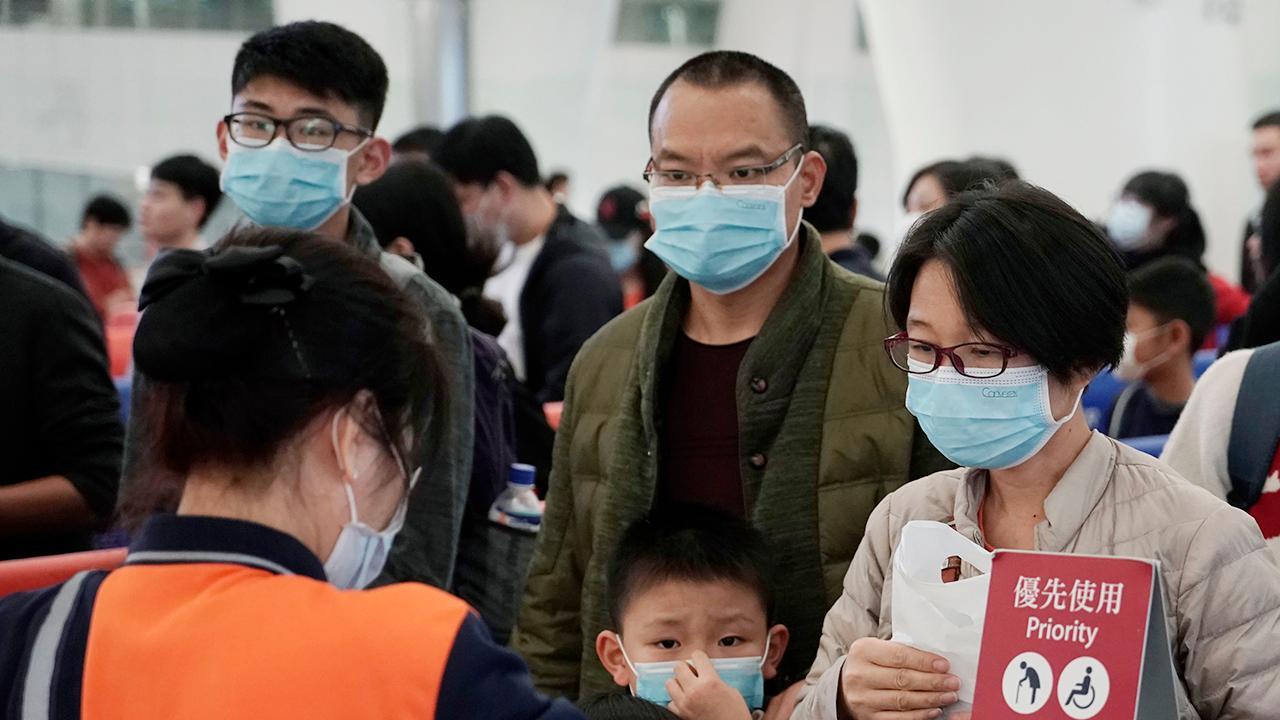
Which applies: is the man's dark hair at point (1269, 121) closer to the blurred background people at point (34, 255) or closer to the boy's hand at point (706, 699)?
the blurred background people at point (34, 255)

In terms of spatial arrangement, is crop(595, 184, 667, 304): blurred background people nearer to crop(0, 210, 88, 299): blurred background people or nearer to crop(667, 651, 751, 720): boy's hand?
crop(0, 210, 88, 299): blurred background people

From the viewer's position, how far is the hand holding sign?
1.89 m

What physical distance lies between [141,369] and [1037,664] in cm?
104

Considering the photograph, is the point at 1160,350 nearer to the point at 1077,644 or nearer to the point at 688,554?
the point at 688,554

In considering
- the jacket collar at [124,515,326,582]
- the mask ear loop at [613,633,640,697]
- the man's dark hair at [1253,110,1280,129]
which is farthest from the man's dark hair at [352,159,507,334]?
the man's dark hair at [1253,110,1280,129]

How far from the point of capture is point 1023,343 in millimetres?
1994

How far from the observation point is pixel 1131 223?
6.55m

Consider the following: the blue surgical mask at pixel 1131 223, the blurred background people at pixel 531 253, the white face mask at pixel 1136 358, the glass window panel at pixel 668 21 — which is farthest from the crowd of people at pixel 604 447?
the glass window panel at pixel 668 21

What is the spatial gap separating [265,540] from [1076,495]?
102cm

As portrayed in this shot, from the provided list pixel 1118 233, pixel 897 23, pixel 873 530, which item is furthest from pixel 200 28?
pixel 873 530

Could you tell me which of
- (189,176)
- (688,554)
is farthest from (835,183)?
(189,176)

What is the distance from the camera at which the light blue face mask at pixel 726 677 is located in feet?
8.61

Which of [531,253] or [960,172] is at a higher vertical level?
[960,172]

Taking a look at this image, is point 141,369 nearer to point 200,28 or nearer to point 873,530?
point 873,530
